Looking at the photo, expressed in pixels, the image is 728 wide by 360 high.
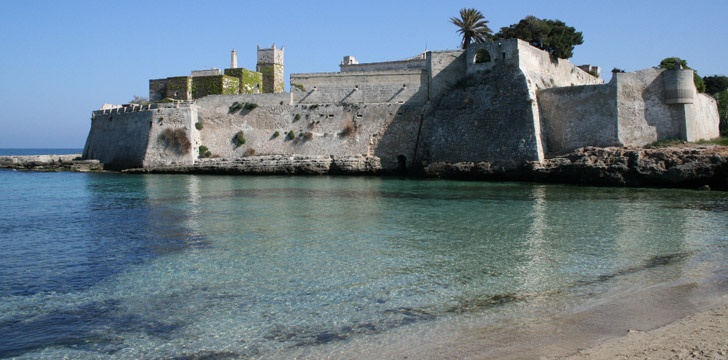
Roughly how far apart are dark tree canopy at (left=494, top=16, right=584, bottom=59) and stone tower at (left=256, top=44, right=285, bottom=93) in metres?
12.7

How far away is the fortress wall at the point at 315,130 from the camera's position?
28.8 m

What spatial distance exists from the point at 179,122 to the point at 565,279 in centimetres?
2605

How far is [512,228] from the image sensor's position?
41.2ft

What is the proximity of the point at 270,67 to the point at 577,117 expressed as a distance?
18.7 metres

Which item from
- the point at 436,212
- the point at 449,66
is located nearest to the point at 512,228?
the point at 436,212

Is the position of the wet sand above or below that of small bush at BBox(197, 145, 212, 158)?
below

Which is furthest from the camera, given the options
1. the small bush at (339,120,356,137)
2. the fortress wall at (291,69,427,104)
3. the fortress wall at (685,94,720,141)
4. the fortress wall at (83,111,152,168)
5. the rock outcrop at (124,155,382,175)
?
the fortress wall at (83,111,152,168)

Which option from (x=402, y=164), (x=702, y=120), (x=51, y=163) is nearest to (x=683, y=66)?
(x=702, y=120)

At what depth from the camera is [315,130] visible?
30.0 meters

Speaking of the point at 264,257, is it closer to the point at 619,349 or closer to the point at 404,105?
the point at 619,349

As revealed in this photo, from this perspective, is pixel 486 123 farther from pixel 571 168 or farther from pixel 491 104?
pixel 571 168

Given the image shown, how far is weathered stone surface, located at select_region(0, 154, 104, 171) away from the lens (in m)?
33.3

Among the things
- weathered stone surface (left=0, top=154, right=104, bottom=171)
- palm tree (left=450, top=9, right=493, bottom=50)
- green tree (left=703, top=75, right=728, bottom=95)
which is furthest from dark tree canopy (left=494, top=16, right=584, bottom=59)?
weathered stone surface (left=0, top=154, right=104, bottom=171)

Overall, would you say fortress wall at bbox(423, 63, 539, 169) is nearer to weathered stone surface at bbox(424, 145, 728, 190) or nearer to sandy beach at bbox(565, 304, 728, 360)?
weathered stone surface at bbox(424, 145, 728, 190)
